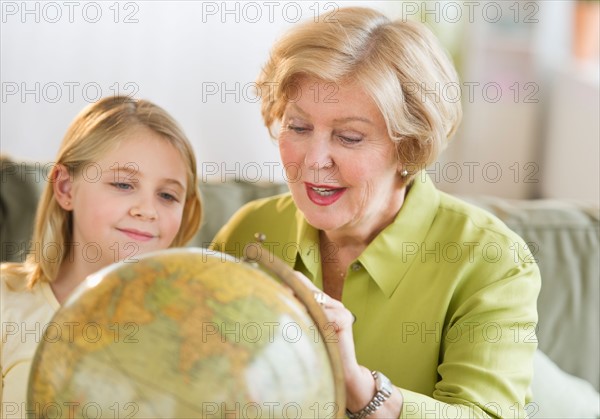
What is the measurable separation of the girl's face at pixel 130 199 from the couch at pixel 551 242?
1.75 feet

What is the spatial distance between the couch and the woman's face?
2.33 feet

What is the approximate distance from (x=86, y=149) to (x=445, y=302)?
814mm

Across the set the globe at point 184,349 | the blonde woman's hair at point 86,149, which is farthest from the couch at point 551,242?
the globe at point 184,349

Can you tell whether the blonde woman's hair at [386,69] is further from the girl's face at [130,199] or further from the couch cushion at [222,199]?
the couch cushion at [222,199]

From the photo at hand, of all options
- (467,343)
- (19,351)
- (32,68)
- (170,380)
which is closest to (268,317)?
(170,380)

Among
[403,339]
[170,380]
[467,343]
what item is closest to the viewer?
[170,380]

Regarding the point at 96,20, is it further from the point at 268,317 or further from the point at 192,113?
the point at 268,317

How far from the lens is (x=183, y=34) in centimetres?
376

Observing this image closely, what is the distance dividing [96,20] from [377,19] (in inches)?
74.1

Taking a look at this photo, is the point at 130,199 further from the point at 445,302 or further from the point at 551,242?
the point at 551,242

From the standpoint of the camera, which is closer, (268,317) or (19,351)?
(268,317)

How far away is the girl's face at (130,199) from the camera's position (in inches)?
77.2

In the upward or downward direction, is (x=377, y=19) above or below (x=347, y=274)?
above

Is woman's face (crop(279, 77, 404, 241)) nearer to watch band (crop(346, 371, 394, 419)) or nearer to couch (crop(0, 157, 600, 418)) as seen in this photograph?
watch band (crop(346, 371, 394, 419))
